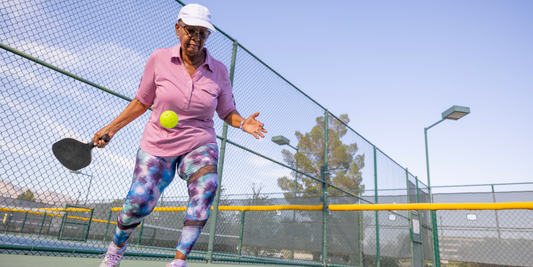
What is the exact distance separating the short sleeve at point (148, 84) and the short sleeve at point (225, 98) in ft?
1.55

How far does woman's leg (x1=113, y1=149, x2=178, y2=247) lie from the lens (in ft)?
6.57

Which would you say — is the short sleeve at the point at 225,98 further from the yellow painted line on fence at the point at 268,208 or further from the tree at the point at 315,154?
the tree at the point at 315,154

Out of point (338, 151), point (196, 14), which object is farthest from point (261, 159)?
point (338, 151)

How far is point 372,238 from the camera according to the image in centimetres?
909

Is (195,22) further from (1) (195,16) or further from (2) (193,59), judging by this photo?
(2) (193,59)

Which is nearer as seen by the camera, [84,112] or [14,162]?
[14,162]

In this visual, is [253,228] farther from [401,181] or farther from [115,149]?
[401,181]

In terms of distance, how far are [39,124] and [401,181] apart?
11.5 m

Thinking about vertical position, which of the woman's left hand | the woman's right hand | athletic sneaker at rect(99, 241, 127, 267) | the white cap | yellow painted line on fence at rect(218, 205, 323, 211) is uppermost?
the white cap

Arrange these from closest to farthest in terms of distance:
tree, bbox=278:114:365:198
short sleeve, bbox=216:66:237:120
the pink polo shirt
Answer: the pink polo shirt → short sleeve, bbox=216:66:237:120 → tree, bbox=278:114:365:198

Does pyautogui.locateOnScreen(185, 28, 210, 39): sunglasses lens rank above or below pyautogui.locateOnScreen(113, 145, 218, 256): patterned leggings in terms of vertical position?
above

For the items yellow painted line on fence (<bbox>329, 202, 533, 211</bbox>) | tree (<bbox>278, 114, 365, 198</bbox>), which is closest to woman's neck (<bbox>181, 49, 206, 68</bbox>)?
tree (<bbox>278, 114, 365, 198</bbox>)

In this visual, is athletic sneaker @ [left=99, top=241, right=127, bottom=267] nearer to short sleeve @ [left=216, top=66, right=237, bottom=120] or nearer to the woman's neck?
short sleeve @ [left=216, top=66, right=237, bottom=120]

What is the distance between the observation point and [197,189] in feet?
6.55
